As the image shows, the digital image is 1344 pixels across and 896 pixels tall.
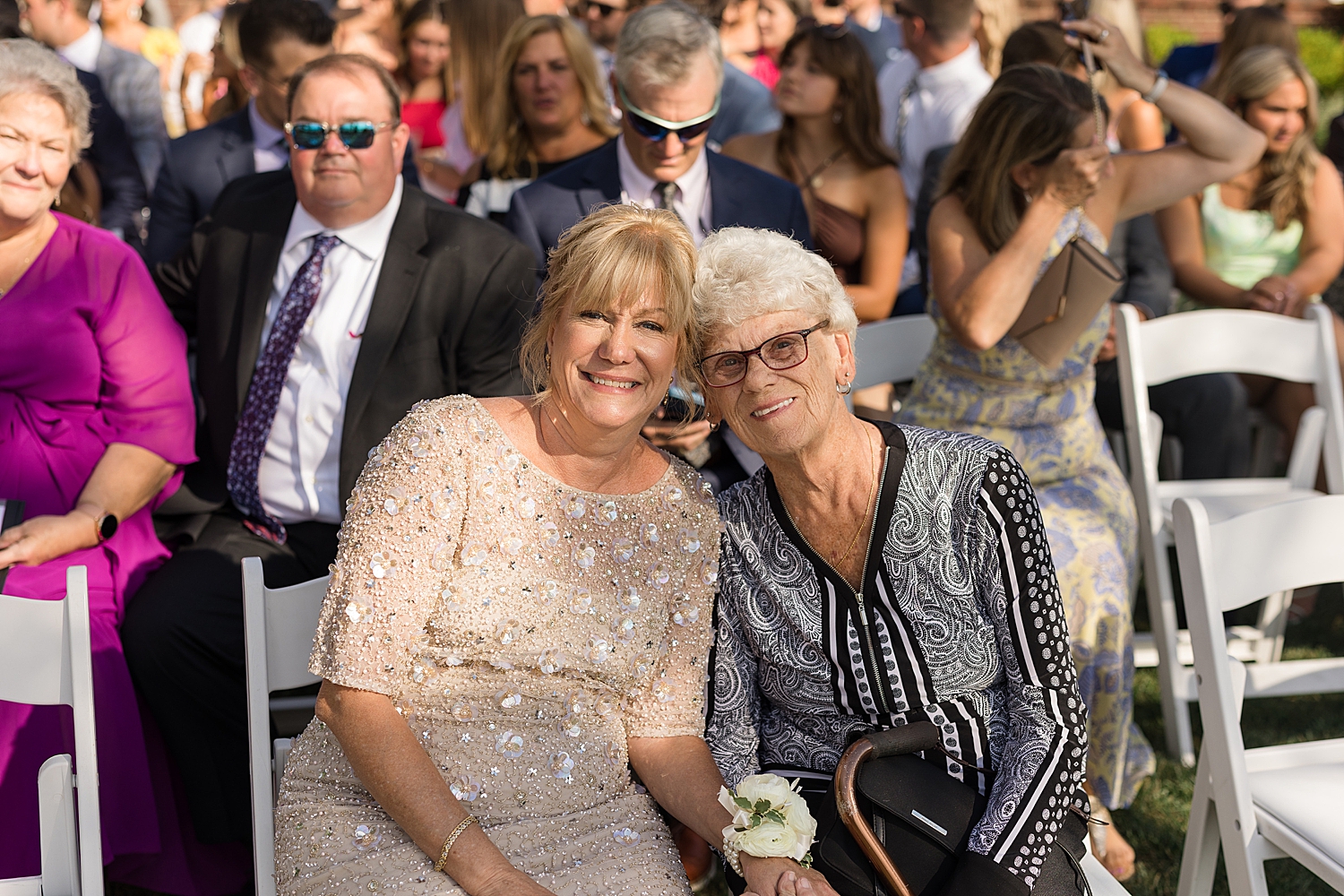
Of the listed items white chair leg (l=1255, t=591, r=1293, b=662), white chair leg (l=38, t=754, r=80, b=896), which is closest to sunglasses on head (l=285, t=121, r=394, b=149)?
white chair leg (l=38, t=754, r=80, b=896)

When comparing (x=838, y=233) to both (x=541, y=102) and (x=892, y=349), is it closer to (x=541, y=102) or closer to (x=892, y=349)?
(x=892, y=349)

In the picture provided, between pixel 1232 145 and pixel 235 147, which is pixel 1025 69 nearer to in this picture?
pixel 1232 145

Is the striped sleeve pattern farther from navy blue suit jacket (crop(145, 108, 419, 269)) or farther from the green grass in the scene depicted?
navy blue suit jacket (crop(145, 108, 419, 269))

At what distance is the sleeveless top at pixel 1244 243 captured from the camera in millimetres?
5418

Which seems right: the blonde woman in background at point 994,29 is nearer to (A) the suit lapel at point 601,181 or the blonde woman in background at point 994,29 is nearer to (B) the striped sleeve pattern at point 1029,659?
(A) the suit lapel at point 601,181

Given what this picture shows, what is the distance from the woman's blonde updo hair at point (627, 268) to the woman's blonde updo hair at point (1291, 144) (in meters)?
3.88

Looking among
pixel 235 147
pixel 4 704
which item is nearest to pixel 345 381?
pixel 4 704

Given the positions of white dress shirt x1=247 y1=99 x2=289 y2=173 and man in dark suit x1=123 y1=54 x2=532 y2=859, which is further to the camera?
white dress shirt x1=247 y1=99 x2=289 y2=173

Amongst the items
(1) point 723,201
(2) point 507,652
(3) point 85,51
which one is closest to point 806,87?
(1) point 723,201

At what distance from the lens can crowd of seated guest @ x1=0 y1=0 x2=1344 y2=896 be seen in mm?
2330

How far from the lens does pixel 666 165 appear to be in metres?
3.93

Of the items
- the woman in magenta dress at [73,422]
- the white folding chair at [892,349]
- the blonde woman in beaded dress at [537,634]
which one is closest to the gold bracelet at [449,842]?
the blonde woman in beaded dress at [537,634]

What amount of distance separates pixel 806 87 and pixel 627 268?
2.72 metres

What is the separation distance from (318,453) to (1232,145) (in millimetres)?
2982
